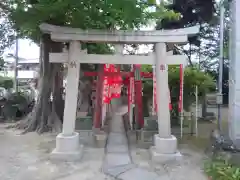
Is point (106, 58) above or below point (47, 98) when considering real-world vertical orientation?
above

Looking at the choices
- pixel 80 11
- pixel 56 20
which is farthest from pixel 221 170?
pixel 56 20

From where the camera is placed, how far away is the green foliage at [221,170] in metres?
4.46

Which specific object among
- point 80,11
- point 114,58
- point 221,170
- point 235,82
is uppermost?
point 80,11

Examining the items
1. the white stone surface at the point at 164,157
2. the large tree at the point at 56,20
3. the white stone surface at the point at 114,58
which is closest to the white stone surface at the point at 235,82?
the white stone surface at the point at 114,58

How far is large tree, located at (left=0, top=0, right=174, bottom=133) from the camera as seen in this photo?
248 inches

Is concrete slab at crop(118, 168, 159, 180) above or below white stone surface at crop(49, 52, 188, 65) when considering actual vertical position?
below

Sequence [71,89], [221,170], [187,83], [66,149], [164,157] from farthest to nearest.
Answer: [187,83]
[71,89]
[66,149]
[164,157]
[221,170]

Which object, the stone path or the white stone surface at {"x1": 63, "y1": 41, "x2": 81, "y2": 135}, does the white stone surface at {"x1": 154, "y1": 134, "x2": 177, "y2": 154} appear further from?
the white stone surface at {"x1": 63, "y1": 41, "x2": 81, "y2": 135}

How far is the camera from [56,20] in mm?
8148

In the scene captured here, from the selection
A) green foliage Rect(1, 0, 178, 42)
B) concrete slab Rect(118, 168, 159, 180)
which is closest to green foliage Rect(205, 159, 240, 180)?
concrete slab Rect(118, 168, 159, 180)

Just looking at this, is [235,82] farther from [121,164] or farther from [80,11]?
[80,11]

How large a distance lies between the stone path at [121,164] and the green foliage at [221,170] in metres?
0.98

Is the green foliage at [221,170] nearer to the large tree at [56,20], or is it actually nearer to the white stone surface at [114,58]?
the white stone surface at [114,58]

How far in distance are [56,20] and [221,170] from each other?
630 centimetres
